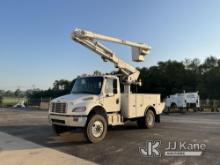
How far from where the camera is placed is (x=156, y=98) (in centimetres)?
1421

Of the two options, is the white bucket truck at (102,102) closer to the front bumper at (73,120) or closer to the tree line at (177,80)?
the front bumper at (73,120)

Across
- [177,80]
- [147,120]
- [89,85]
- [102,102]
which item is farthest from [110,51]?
[177,80]

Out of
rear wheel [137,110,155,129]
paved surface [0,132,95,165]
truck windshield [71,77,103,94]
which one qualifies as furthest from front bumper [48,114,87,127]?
rear wheel [137,110,155,129]

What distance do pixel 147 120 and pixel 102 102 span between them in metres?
3.56

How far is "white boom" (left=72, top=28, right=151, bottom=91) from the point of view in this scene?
11664 mm

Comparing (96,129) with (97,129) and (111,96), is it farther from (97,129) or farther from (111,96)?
(111,96)

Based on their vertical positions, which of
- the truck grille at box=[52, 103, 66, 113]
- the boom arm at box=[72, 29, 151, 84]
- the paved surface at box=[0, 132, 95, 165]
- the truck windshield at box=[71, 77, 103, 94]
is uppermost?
the boom arm at box=[72, 29, 151, 84]

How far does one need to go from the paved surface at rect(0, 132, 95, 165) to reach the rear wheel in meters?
5.49

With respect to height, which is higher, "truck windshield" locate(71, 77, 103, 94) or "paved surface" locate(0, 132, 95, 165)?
"truck windshield" locate(71, 77, 103, 94)

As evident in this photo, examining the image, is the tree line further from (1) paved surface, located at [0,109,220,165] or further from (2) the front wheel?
(2) the front wheel

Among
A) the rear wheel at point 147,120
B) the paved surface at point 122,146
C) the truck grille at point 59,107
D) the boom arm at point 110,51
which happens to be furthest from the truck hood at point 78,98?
the rear wheel at point 147,120

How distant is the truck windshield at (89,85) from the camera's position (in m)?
11.0

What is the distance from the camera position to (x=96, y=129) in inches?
395

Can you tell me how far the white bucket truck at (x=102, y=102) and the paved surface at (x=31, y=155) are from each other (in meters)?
1.48
